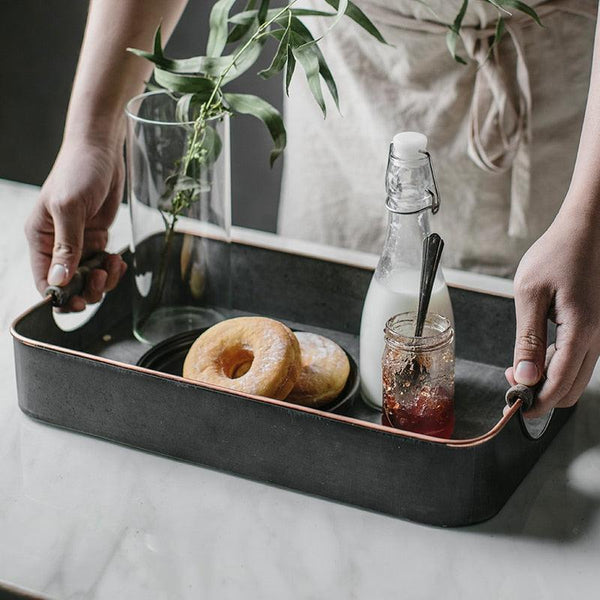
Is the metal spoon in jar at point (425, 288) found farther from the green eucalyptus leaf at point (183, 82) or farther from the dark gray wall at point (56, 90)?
the dark gray wall at point (56, 90)

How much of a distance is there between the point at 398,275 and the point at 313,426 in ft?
0.68

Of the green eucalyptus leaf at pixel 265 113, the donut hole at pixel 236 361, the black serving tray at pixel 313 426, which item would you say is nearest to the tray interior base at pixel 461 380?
the black serving tray at pixel 313 426

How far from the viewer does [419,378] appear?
89 centimetres

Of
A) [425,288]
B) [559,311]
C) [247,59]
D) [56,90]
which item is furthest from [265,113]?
[56,90]

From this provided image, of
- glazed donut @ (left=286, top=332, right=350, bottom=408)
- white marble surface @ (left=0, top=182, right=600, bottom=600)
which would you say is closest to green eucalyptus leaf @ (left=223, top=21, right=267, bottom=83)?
glazed donut @ (left=286, top=332, right=350, bottom=408)

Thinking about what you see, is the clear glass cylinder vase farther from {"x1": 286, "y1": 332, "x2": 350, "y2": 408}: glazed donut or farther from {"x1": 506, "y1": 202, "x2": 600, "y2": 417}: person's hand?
{"x1": 506, "y1": 202, "x2": 600, "y2": 417}: person's hand

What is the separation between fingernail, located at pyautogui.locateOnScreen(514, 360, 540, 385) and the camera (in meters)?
0.85

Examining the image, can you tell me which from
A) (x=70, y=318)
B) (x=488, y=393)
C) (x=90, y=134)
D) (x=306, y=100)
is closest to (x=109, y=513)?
(x=70, y=318)

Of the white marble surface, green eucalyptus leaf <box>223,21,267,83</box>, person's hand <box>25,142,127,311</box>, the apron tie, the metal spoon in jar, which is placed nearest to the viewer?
the white marble surface

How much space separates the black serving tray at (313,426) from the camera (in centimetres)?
81

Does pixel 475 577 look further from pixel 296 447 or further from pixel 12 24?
pixel 12 24

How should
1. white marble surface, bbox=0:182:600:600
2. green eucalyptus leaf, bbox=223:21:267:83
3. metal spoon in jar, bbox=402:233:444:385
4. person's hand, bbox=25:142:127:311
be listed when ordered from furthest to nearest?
1. person's hand, bbox=25:142:127:311
2. green eucalyptus leaf, bbox=223:21:267:83
3. metal spoon in jar, bbox=402:233:444:385
4. white marble surface, bbox=0:182:600:600

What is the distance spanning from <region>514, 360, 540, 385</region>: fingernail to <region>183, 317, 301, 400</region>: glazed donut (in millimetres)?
205

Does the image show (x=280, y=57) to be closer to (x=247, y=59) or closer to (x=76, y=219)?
(x=247, y=59)
